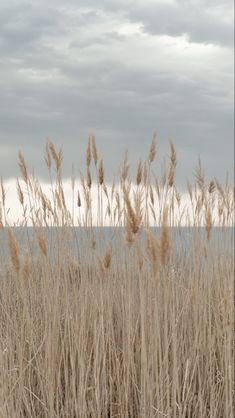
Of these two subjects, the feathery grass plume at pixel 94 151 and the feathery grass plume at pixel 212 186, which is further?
the feathery grass plume at pixel 212 186

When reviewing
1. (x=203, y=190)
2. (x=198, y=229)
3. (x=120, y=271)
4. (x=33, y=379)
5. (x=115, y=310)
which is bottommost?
(x=33, y=379)

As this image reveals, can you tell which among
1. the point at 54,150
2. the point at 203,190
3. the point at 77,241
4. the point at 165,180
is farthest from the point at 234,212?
the point at 54,150

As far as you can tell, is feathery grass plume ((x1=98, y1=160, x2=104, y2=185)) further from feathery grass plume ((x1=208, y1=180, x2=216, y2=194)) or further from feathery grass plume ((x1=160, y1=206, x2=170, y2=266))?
feathery grass plume ((x1=160, y1=206, x2=170, y2=266))

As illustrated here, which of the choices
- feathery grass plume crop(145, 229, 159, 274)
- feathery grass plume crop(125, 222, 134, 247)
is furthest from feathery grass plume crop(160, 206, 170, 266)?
feathery grass plume crop(125, 222, 134, 247)

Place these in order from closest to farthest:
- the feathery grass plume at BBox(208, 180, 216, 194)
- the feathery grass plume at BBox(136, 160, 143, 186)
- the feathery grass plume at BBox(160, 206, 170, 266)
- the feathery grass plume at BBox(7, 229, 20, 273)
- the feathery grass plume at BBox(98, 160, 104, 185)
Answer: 1. the feathery grass plume at BBox(160, 206, 170, 266)
2. the feathery grass plume at BBox(7, 229, 20, 273)
3. the feathery grass plume at BBox(136, 160, 143, 186)
4. the feathery grass plume at BBox(98, 160, 104, 185)
5. the feathery grass plume at BBox(208, 180, 216, 194)

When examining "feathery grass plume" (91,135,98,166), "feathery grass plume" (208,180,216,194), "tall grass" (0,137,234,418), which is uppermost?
"feathery grass plume" (91,135,98,166)

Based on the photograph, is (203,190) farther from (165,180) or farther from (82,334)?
(82,334)

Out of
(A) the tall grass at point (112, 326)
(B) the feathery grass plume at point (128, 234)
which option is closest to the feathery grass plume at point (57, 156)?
(A) the tall grass at point (112, 326)

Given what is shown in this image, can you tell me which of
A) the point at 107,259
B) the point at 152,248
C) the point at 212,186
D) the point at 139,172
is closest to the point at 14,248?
the point at 107,259

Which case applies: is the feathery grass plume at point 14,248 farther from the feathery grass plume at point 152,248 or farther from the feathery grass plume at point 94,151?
the feathery grass plume at point 94,151

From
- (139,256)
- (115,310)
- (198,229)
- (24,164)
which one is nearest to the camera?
(139,256)

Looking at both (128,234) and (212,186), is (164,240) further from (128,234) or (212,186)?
(212,186)

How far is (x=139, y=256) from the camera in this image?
5.46 feet

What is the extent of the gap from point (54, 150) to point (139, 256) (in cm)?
74
